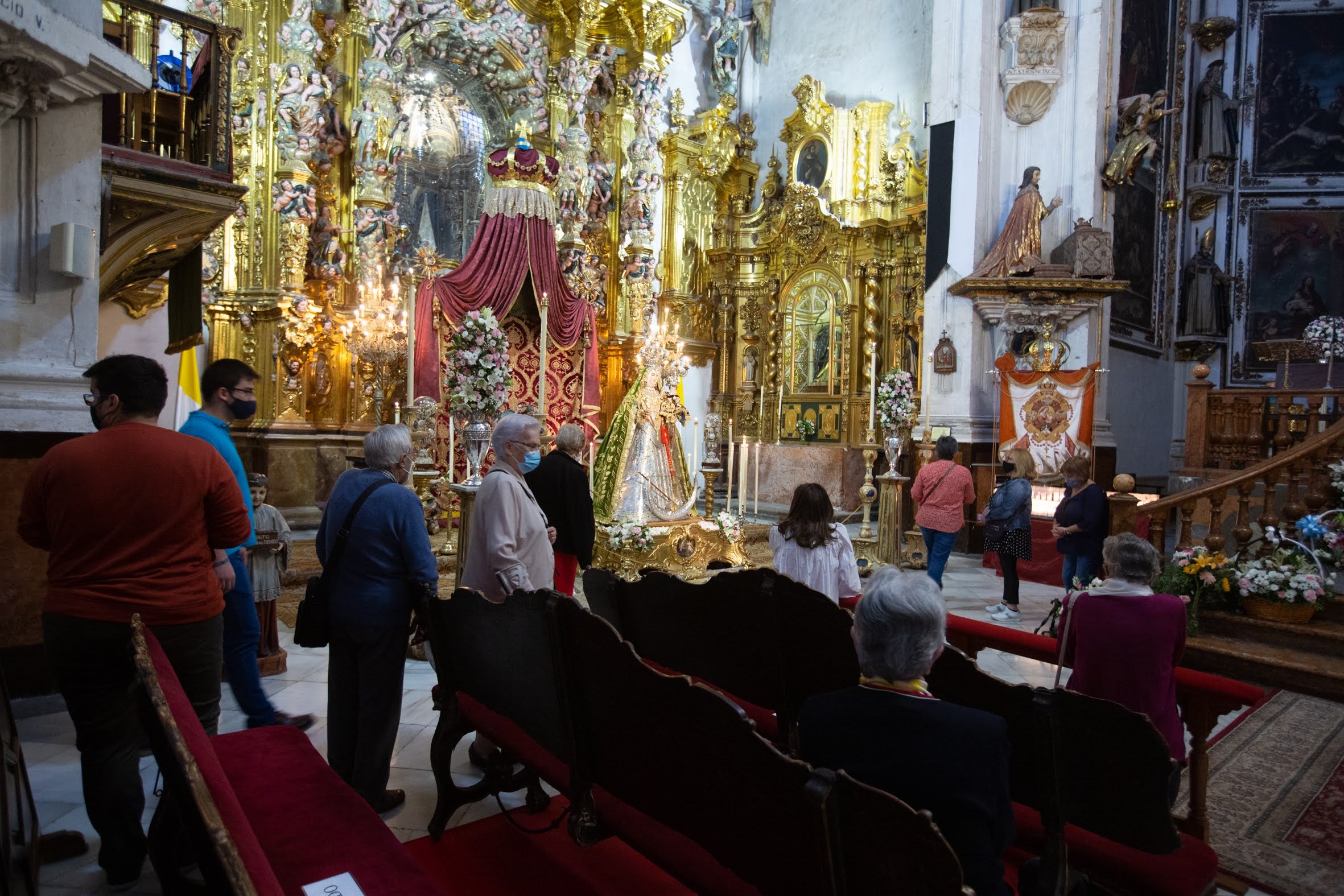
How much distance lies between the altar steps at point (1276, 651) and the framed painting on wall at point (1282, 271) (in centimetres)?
1238

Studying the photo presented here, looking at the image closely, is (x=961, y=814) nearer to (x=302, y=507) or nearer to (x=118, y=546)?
(x=118, y=546)

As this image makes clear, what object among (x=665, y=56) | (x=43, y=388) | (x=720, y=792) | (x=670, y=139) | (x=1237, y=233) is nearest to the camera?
(x=720, y=792)

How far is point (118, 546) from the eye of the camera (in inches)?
96.1

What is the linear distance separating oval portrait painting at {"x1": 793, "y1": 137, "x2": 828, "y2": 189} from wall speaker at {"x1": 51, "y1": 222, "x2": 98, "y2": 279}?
476 inches

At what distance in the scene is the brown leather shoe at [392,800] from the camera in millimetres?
3100

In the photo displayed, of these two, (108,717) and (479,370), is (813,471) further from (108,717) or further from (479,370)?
(108,717)

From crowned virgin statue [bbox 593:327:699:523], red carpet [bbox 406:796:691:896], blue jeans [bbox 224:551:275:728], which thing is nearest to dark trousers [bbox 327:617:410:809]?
red carpet [bbox 406:796:691:896]

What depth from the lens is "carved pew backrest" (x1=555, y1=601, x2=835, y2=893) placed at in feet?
4.99

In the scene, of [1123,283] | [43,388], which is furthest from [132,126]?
[1123,283]

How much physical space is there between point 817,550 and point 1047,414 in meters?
7.14

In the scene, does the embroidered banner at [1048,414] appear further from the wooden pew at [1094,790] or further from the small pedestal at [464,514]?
the wooden pew at [1094,790]

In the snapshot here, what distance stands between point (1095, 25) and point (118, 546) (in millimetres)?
12902

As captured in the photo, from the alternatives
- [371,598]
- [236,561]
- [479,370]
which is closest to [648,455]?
[479,370]

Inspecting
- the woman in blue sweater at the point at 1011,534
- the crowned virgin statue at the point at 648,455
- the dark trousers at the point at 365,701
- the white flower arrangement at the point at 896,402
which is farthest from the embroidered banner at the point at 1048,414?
the dark trousers at the point at 365,701
